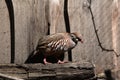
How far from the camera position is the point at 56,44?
2.92m

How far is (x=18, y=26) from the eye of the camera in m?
2.99

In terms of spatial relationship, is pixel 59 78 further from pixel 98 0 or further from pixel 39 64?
pixel 98 0

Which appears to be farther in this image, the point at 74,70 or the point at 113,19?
the point at 113,19

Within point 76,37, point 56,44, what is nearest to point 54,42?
point 56,44

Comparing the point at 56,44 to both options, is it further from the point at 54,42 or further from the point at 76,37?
the point at 76,37

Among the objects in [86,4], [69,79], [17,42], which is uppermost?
[86,4]

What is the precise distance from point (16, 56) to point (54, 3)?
43cm

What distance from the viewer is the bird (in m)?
2.91

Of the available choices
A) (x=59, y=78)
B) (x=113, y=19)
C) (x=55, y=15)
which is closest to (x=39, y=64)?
(x=59, y=78)

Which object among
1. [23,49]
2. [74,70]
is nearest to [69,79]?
[74,70]

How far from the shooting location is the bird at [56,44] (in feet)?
9.54

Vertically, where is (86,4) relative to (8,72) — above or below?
above

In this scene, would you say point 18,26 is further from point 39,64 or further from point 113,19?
point 113,19

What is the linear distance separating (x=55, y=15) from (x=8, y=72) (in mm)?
534
